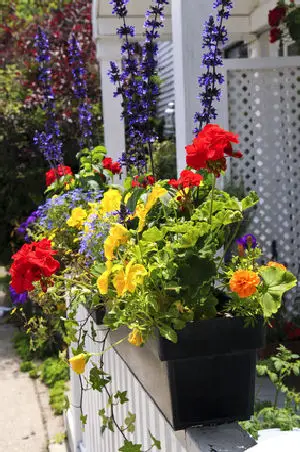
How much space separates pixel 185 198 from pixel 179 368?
20.1 inches

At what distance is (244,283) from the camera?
1552 millimetres

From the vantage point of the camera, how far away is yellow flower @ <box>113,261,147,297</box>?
5.33ft

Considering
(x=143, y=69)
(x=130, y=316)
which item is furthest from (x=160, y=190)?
(x=143, y=69)

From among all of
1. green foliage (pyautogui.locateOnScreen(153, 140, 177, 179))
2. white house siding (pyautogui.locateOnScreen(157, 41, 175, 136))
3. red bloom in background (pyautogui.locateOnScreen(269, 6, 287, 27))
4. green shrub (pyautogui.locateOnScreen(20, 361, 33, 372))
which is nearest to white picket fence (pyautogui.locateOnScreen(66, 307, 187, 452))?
green shrub (pyautogui.locateOnScreen(20, 361, 33, 372))

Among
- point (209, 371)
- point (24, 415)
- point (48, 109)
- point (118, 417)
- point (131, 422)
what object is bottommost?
point (24, 415)

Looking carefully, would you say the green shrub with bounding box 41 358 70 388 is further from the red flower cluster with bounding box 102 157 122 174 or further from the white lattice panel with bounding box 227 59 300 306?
the red flower cluster with bounding box 102 157 122 174

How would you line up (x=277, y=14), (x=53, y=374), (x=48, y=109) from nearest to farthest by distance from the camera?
1. (x=48, y=109)
2. (x=53, y=374)
3. (x=277, y=14)

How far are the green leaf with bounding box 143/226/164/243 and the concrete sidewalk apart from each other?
2.86m

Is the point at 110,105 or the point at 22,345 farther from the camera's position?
the point at 22,345

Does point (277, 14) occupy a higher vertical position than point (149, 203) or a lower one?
higher

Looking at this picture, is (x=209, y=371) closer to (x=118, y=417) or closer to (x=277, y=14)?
(x=118, y=417)

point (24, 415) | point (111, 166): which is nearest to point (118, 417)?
point (111, 166)

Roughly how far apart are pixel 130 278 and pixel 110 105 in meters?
4.89

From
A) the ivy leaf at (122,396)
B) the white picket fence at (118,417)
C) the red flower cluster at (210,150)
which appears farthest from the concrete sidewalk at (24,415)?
the red flower cluster at (210,150)
